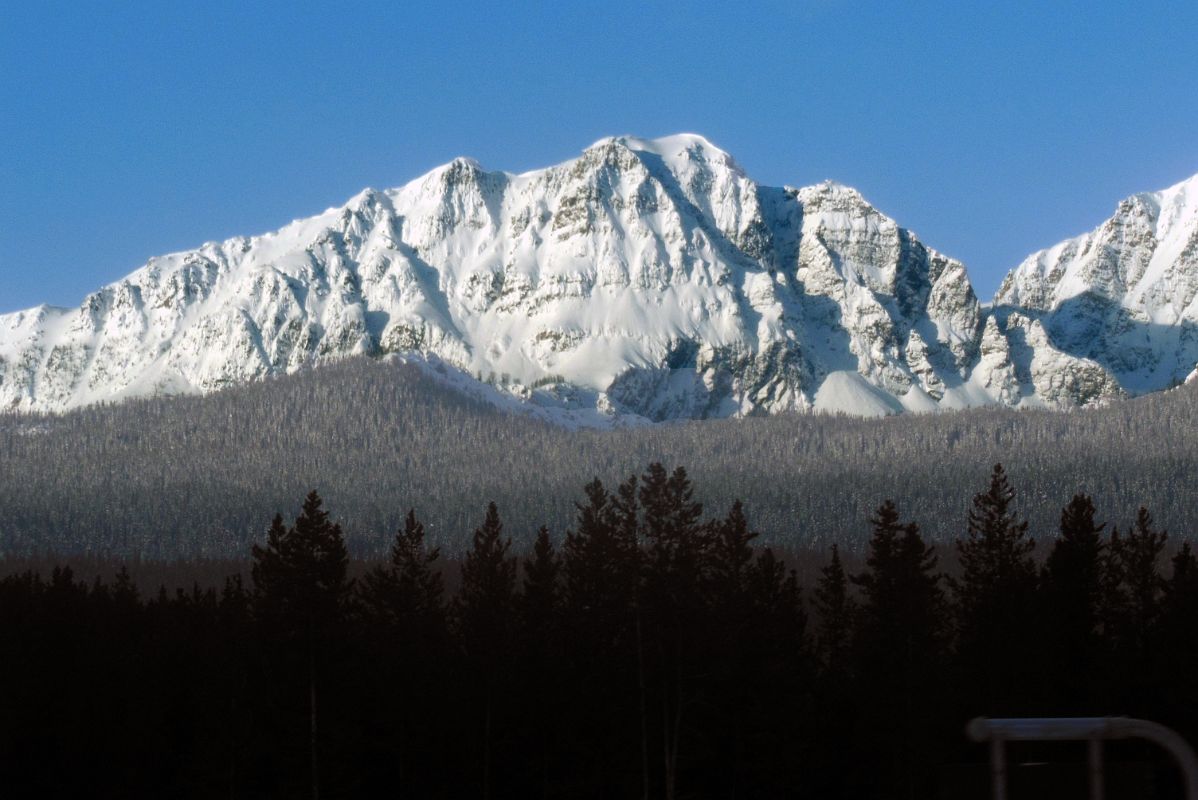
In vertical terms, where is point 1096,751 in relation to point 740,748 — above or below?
above

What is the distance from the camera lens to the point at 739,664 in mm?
66125

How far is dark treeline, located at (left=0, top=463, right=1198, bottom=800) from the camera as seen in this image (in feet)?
213

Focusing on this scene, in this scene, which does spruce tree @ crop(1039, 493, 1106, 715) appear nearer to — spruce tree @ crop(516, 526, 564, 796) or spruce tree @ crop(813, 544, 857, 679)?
spruce tree @ crop(813, 544, 857, 679)

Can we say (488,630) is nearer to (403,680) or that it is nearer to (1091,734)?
(403,680)

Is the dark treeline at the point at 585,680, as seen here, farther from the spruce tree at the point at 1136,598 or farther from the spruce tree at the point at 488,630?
the spruce tree at the point at 1136,598

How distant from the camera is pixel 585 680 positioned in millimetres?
64938

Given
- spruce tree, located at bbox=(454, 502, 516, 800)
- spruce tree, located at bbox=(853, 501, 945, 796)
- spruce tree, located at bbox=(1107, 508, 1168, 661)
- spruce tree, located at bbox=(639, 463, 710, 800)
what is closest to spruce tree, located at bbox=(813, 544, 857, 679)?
spruce tree, located at bbox=(853, 501, 945, 796)

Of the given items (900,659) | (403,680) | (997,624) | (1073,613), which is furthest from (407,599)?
(1073,613)

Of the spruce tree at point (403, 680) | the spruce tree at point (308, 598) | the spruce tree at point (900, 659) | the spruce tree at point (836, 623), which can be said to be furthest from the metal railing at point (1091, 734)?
the spruce tree at point (836, 623)

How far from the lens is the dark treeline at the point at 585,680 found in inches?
2562

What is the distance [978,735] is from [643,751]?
51.0 m

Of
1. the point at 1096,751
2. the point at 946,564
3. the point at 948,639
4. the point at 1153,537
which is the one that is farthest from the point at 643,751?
the point at 946,564

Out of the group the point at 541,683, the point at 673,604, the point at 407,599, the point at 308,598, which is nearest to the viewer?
the point at 673,604

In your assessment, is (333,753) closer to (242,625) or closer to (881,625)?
(242,625)
